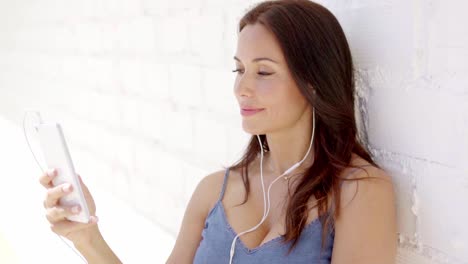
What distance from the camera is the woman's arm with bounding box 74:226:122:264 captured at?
144cm

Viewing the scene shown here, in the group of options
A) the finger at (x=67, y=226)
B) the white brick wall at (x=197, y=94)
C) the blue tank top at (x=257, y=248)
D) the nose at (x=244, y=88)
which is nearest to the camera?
the white brick wall at (x=197, y=94)

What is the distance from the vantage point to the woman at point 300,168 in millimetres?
1130

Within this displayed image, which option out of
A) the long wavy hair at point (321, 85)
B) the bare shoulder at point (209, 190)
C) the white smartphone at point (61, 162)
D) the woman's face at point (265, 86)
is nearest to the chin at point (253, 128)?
the woman's face at point (265, 86)

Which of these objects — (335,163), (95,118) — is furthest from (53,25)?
(335,163)

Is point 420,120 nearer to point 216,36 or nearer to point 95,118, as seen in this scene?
point 216,36

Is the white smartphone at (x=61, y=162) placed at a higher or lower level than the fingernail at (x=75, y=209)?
higher

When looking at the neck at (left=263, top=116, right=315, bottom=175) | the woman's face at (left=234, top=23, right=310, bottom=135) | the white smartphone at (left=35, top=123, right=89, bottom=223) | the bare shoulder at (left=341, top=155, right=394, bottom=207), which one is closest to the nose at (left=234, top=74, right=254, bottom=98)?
the woman's face at (left=234, top=23, right=310, bottom=135)

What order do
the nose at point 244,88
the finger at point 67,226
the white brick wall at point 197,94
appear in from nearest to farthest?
the white brick wall at point 197,94 → the nose at point 244,88 → the finger at point 67,226

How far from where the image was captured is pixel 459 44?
0.97 meters

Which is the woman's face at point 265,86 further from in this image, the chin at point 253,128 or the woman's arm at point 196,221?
the woman's arm at point 196,221

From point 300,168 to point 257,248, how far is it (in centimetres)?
20

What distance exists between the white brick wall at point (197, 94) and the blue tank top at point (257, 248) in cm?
16

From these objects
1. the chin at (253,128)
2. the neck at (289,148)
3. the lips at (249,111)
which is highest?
the lips at (249,111)

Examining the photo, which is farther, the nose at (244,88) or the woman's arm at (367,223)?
the nose at (244,88)
